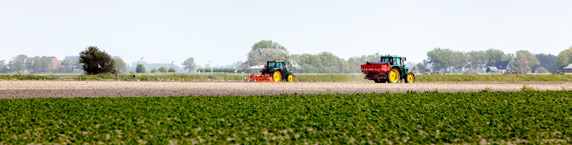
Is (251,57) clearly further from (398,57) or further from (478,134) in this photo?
(478,134)

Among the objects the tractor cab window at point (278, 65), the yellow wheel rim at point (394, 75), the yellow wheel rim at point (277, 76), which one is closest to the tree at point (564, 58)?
the yellow wheel rim at point (394, 75)

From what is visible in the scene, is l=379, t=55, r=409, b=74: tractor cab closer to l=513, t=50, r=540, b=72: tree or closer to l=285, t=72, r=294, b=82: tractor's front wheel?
l=285, t=72, r=294, b=82: tractor's front wheel

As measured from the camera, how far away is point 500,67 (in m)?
155

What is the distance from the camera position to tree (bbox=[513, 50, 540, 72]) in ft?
525

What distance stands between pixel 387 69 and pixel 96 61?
31853mm

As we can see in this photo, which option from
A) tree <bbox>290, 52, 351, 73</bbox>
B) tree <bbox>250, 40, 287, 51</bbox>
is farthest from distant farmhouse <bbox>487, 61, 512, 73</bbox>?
tree <bbox>250, 40, 287, 51</bbox>

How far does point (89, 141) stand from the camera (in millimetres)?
13047

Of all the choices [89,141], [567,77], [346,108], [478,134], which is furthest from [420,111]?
[567,77]

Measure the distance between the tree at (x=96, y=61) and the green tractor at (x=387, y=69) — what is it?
2900cm

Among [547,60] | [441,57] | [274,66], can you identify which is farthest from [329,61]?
[547,60]

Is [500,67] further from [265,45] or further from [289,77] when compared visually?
[289,77]

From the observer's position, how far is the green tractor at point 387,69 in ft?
131

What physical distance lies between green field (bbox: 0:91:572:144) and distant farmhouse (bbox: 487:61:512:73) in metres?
138

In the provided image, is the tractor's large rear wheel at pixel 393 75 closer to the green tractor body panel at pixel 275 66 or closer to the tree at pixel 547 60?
the green tractor body panel at pixel 275 66
